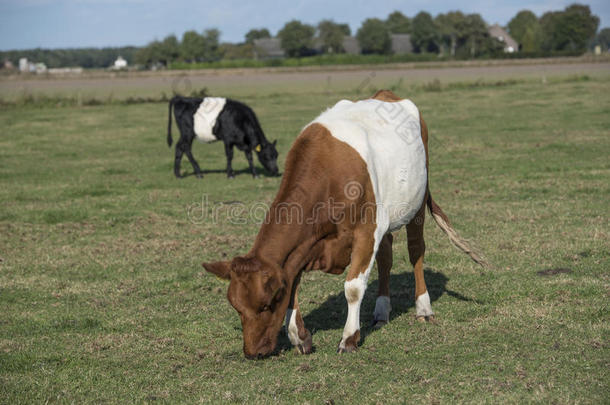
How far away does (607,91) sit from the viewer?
101ft

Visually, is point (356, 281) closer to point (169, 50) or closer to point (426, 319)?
point (426, 319)

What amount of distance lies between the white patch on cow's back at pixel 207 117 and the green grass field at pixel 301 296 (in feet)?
3.57

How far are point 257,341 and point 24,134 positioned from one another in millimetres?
21765

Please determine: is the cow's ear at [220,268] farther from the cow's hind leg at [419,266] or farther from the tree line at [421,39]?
the tree line at [421,39]

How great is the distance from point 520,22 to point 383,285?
492ft

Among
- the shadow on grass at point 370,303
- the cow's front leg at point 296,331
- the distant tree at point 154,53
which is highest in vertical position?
the distant tree at point 154,53

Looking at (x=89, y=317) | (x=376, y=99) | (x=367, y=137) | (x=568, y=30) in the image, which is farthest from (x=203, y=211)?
(x=568, y=30)

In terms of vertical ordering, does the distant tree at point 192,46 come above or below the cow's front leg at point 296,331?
above

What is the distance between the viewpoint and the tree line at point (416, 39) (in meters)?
102

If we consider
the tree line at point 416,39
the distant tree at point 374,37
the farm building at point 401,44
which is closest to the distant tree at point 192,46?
the tree line at point 416,39

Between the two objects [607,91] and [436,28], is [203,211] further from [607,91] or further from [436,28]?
[436,28]

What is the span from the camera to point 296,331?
535cm

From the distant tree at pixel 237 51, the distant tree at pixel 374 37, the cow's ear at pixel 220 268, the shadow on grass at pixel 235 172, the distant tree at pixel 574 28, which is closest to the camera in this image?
the cow's ear at pixel 220 268

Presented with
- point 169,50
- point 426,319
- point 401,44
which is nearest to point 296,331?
point 426,319
